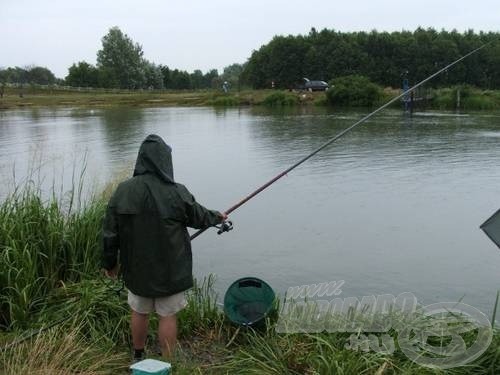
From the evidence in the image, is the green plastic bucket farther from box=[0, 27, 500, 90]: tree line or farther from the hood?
box=[0, 27, 500, 90]: tree line

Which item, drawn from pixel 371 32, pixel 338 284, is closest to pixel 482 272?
pixel 338 284

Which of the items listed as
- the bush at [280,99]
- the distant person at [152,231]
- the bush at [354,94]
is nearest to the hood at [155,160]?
the distant person at [152,231]

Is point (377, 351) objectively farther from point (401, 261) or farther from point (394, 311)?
point (401, 261)

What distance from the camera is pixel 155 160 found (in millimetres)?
3947

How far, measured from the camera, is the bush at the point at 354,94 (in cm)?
5984

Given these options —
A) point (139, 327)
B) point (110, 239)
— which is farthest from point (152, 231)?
point (139, 327)

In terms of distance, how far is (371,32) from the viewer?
3553 inches

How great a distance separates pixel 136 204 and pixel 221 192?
10.0 m

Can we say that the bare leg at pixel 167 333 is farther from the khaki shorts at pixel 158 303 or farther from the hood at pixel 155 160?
the hood at pixel 155 160

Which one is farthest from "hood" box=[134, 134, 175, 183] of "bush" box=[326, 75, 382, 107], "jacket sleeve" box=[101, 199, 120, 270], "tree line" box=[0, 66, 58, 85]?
"tree line" box=[0, 66, 58, 85]

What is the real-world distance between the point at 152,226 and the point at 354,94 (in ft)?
193

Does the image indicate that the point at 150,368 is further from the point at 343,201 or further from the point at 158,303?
the point at 343,201

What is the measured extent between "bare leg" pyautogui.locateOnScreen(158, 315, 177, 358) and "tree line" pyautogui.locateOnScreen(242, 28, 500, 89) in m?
74.2

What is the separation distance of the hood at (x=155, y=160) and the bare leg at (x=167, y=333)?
100cm
